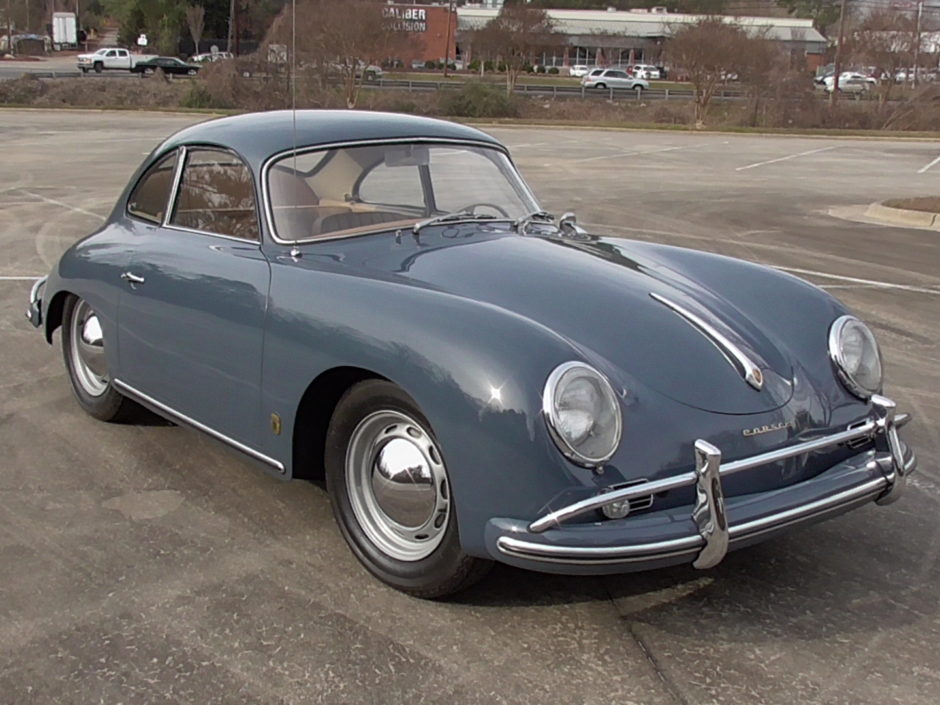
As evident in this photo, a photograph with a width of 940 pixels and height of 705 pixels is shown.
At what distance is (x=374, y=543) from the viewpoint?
140 inches

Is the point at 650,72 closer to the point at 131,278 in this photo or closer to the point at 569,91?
the point at 569,91

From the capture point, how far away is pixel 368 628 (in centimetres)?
325

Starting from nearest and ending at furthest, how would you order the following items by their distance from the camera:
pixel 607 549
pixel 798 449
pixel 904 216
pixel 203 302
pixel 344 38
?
pixel 607 549, pixel 798 449, pixel 203 302, pixel 904 216, pixel 344 38

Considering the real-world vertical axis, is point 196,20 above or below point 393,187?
above

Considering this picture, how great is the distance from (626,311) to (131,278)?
2.31 meters

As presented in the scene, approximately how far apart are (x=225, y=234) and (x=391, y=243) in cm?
76

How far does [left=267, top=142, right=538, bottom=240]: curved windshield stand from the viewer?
424 centimetres

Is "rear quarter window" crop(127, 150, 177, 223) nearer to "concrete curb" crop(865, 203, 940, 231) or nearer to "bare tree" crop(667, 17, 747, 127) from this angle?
"concrete curb" crop(865, 203, 940, 231)

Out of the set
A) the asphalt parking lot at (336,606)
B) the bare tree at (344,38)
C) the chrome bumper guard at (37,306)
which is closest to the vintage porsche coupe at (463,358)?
the asphalt parking lot at (336,606)

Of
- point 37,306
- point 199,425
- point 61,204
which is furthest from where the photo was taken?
point 61,204

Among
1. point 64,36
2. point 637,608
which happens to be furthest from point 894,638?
point 64,36

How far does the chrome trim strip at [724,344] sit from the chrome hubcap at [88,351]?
9.21 ft

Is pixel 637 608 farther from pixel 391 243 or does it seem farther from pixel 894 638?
pixel 391 243

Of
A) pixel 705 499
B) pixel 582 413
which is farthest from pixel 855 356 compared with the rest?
pixel 582 413
